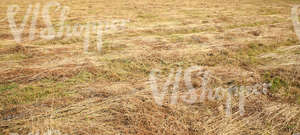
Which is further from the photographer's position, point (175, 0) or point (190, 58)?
point (175, 0)

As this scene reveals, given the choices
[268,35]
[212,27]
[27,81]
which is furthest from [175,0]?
[27,81]

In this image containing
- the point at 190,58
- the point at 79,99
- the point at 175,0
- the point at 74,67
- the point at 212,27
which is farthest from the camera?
the point at 175,0

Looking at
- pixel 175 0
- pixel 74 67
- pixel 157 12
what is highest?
pixel 175 0

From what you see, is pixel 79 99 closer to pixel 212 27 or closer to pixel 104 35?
pixel 104 35

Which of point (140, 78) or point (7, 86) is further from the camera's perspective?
→ point (140, 78)

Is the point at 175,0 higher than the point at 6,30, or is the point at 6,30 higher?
the point at 175,0

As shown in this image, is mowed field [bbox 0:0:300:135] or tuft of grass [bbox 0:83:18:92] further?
tuft of grass [bbox 0:83:18:92]

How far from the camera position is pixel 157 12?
954cm

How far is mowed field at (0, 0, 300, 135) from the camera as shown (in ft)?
9.37

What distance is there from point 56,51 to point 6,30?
109 inches

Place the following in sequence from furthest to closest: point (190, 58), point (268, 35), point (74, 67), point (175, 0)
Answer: point (175, 0), point (268, 35), point (190, 58), point (74, 67)

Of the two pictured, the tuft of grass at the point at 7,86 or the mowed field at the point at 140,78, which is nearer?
the mowed field at the point at 140,78

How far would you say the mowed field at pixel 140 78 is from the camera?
9.37 ft

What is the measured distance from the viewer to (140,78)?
400 centimetres
